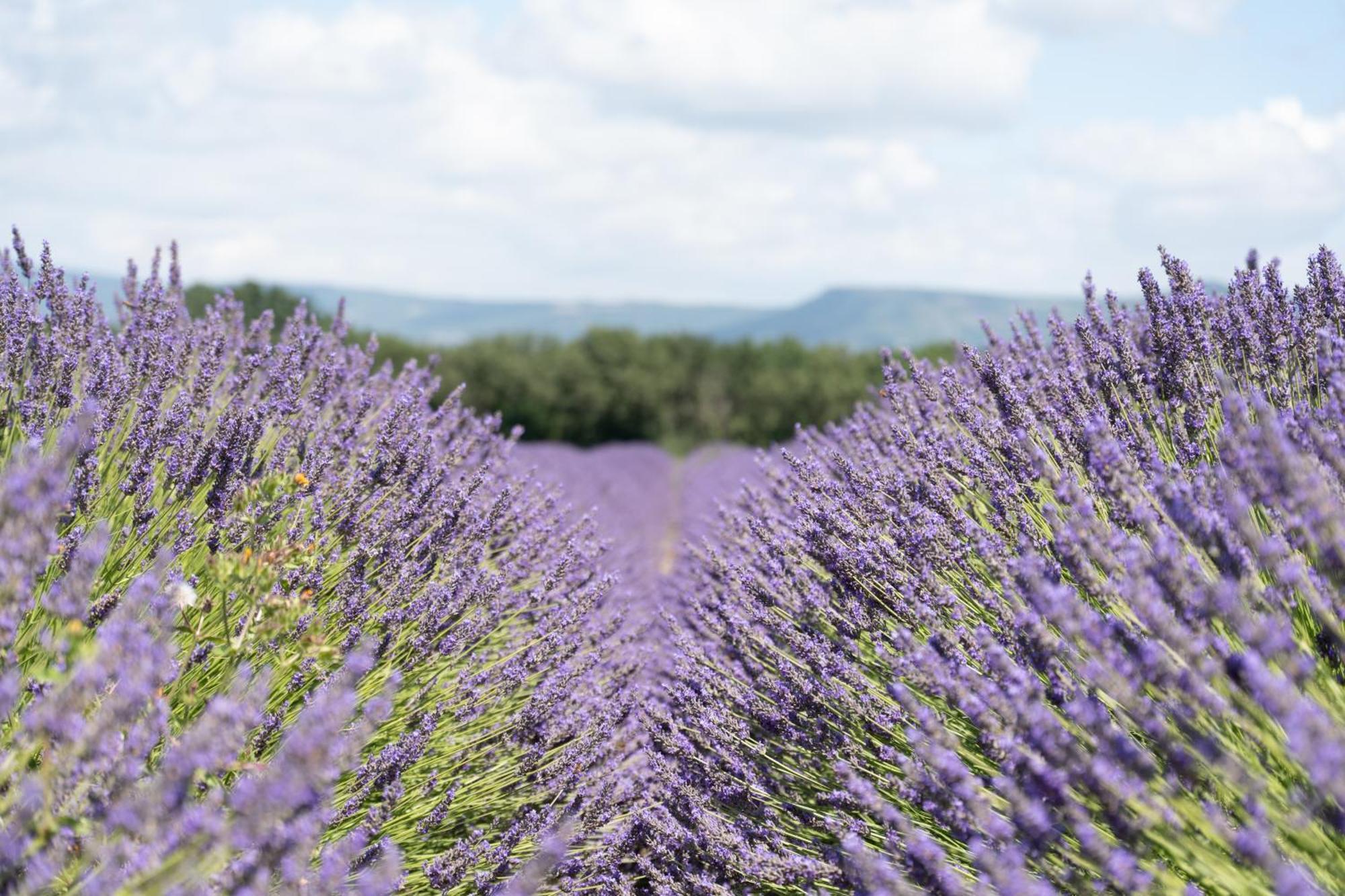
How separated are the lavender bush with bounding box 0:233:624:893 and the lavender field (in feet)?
0.05

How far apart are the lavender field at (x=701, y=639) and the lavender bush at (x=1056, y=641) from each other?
0.01 m

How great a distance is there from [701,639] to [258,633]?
216 centimetres

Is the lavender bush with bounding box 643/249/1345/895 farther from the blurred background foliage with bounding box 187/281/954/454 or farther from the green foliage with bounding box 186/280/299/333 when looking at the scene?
the blurred background foliage with bounding box 187/281/954/454

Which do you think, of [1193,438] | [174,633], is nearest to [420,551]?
[174,633]

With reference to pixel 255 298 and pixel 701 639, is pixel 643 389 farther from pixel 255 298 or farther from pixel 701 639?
pixel 701 639

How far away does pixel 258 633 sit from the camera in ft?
7.25

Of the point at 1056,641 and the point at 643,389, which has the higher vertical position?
the point at 1056,641

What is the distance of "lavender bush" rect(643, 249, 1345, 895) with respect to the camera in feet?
4.99

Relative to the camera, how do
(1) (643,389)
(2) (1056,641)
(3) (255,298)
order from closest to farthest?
(2) (1056,641) → (3) (255,298) → (1) (643,389)

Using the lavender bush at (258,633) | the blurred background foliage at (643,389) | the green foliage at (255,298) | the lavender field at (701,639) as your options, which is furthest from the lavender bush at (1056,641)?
the blurred background foliage at (643,389)

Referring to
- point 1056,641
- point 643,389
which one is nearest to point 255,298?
point 1056,641

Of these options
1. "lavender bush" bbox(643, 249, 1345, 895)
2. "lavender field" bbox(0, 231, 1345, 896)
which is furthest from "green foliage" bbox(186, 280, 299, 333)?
"lavender bush" bbox(643, 249, 1345, 895)

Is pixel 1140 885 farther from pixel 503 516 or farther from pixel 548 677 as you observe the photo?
pixel 503 516

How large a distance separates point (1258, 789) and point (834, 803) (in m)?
1.22
